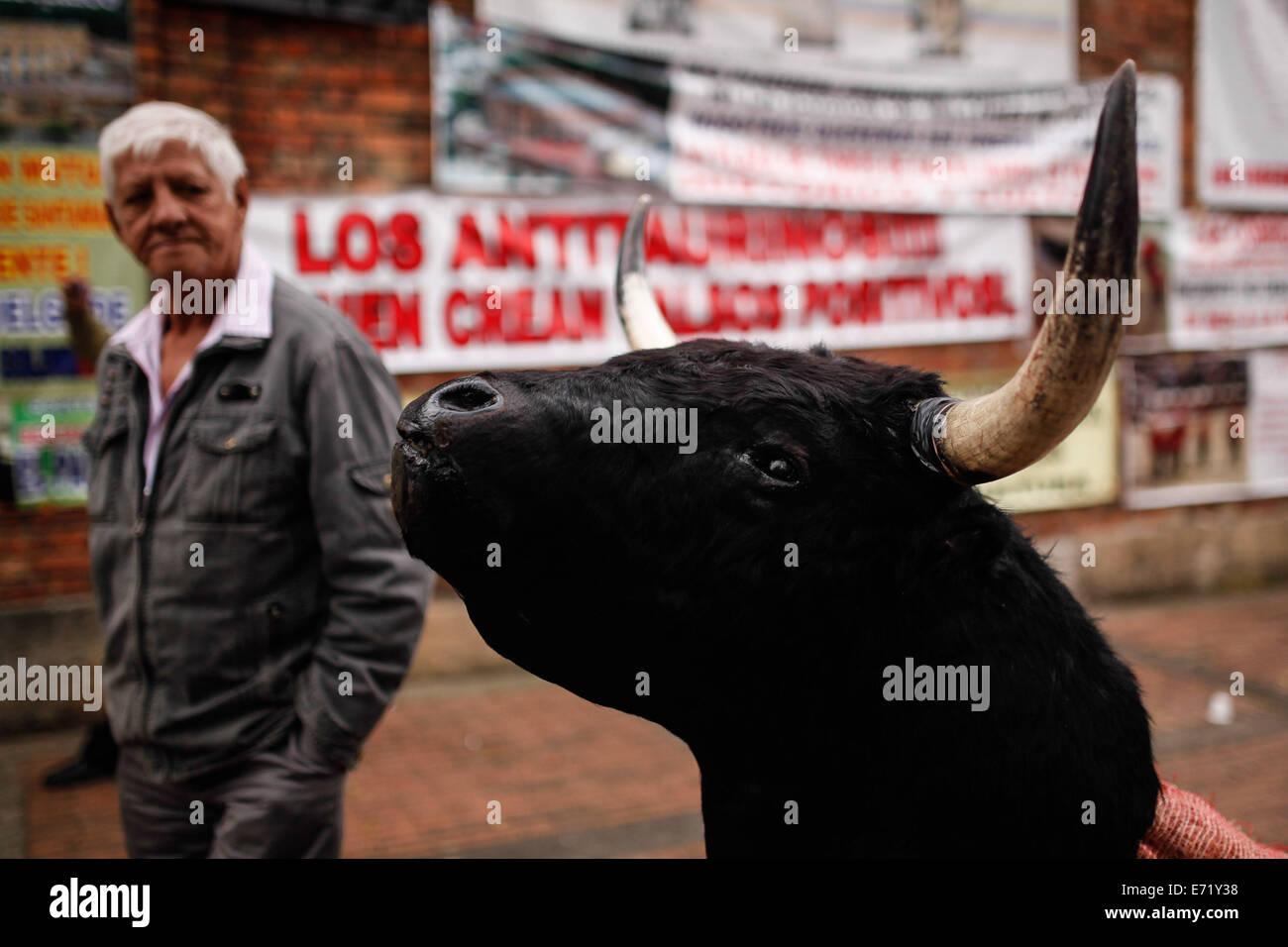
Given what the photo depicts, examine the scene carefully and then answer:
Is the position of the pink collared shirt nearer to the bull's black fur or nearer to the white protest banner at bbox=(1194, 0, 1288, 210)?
the bull's black fur

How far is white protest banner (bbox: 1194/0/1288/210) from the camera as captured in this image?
9016 millimetres

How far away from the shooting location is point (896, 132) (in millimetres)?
7977

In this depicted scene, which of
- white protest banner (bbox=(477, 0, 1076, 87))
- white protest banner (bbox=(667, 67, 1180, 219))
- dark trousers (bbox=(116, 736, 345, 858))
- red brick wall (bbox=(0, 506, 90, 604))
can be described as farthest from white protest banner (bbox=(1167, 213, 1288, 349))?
dark trousers (bbox=(116, 736, 345, 858))

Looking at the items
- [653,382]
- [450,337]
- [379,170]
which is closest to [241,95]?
[379,170]

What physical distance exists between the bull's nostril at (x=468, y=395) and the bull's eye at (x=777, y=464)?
41 centimetres

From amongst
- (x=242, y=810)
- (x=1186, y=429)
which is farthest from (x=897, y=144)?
(x=242, y=810)

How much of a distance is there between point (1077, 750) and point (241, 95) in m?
6.27

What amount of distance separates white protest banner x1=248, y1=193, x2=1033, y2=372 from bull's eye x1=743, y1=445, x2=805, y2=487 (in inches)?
210

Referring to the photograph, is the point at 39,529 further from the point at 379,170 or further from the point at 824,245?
the point at 824,245

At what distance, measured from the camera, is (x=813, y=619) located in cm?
164

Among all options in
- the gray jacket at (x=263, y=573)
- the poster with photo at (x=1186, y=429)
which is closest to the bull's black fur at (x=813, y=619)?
the gray jacket at (x=263, y=573)

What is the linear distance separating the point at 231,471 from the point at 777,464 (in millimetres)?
1321

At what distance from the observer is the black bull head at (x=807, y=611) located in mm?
1599
